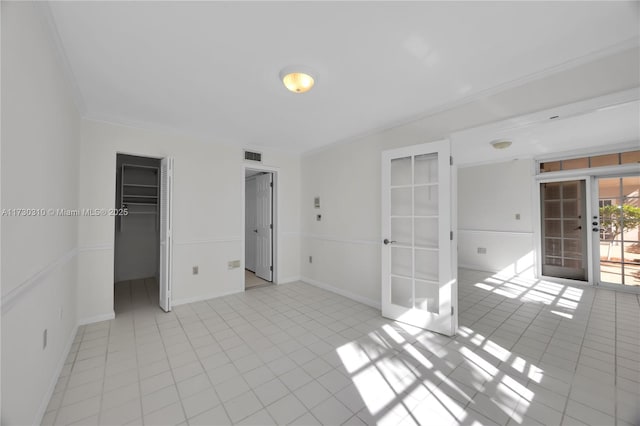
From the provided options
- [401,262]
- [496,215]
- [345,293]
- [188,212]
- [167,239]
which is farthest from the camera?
[496,215]

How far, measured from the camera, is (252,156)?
4473 mm

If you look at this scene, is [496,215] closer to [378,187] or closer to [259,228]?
[378,187]

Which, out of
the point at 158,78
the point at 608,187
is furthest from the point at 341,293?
the point at 608,187

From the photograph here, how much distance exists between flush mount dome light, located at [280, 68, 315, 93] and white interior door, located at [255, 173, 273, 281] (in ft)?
8.93

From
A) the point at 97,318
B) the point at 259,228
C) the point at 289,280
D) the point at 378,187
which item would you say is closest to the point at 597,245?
the point at 378,187

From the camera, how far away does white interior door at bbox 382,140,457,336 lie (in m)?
2.74

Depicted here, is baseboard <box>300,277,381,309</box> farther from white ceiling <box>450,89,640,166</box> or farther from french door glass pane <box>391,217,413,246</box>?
white ceiling <box>450,89,640,166</box>

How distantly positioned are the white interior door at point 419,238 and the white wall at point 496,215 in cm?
360

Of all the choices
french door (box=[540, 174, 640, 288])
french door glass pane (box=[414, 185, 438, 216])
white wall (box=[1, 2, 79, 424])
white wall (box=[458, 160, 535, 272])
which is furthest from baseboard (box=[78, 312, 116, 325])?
french door (box=[540, 174, 640, 288])

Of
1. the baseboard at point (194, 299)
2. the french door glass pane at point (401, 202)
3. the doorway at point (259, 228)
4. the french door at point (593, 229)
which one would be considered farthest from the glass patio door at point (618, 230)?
the baseboard at point (194, 299)

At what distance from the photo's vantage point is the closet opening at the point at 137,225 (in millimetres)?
4734

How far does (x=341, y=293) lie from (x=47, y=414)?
10.8ft

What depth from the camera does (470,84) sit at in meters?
2.39

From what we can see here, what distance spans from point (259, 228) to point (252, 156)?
156 centimetres
